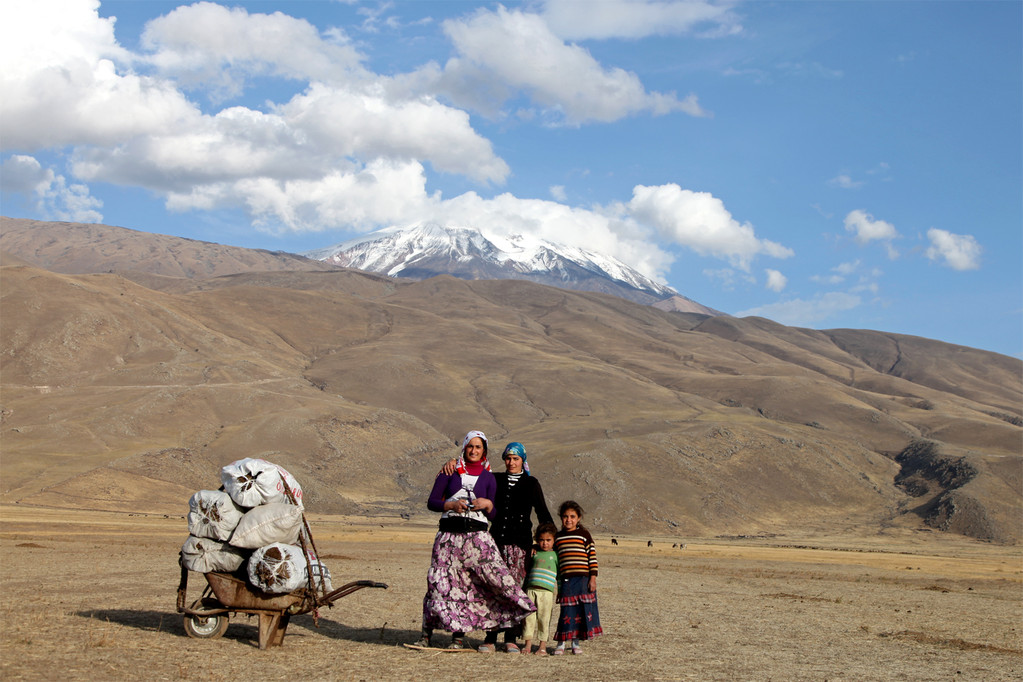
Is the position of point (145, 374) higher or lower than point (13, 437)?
higher

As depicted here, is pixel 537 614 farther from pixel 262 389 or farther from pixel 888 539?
pixel 262 389

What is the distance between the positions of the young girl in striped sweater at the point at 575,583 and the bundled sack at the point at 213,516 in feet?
14.2

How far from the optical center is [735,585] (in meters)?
27.8

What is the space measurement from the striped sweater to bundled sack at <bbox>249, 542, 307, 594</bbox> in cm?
339

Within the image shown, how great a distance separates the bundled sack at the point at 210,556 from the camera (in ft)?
38.5

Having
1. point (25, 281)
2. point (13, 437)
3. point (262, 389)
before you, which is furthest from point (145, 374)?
point (25, 281)

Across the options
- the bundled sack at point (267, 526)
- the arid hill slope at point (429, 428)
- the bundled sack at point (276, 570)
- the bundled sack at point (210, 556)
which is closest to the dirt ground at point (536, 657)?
the bundled sack at point (276, 570)

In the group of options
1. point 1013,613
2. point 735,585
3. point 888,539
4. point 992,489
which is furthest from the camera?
point 992,489

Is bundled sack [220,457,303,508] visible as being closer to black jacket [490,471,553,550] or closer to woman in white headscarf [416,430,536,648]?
woman in white headscarf [416,430,536,648]

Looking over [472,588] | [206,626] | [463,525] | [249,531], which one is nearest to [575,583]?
[472,588]

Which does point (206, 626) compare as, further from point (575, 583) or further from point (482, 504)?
point (575, 583)

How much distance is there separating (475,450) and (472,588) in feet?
5.75

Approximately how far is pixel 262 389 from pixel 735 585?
353 ft

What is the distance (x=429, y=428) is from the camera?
127 m
